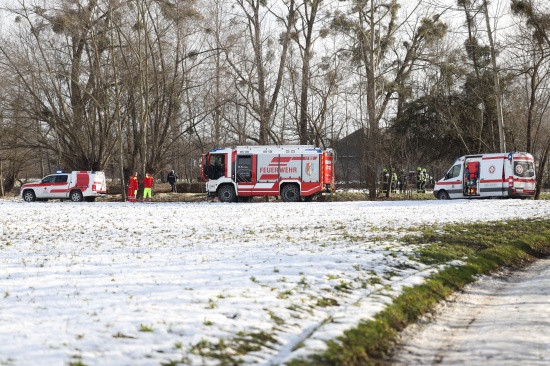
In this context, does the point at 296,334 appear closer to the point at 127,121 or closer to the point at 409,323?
the point at 409,323

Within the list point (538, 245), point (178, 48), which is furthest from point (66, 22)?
point (538, 245)

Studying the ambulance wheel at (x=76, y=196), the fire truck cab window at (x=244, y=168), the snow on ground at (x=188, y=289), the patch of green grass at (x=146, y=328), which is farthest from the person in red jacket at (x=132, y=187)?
the patch of green grass at (x=146, y=328)

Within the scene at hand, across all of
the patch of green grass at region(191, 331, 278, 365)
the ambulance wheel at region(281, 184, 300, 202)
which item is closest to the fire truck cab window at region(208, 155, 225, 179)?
the ambulance wheel at region(281, 184, 300, 202)

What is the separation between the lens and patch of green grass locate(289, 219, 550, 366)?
6566 mm

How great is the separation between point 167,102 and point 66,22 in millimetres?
8474

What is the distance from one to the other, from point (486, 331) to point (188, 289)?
370cm

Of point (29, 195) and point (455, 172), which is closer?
point (455, 172)

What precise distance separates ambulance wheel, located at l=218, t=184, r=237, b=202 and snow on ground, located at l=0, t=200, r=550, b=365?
1626cm

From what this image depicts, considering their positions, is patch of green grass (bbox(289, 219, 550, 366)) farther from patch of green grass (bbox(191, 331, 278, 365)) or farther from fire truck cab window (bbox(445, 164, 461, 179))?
fire truck cab window (bbox(445, 164, 461, 179))

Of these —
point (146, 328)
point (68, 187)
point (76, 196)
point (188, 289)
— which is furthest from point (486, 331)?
point (68, 187)

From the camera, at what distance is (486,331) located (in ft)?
25.3

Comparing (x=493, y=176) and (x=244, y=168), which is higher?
(x=244, y=168)

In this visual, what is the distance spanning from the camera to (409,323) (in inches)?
321

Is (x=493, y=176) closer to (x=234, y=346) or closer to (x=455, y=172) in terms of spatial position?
(x=455, y=172)
